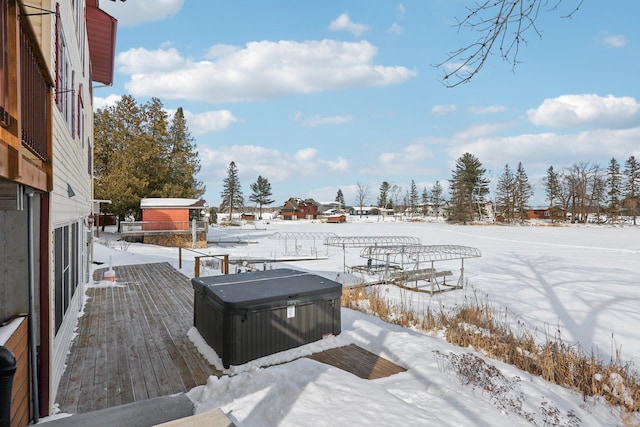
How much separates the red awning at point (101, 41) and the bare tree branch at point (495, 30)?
38.1 feet

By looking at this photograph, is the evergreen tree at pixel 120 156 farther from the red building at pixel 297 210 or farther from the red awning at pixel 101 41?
the red building at pixel 297 210

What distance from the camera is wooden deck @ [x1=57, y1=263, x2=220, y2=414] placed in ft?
13.4

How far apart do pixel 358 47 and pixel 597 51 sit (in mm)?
9396

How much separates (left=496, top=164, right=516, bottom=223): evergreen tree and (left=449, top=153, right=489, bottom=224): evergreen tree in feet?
7.39

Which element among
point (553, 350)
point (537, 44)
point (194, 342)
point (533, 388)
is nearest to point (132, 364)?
point (194, 342)

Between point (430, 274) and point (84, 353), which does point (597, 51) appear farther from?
point (84, 353)

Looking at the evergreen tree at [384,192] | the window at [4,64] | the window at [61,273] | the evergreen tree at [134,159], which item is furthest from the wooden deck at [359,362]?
the evergreen tree at [384,192]

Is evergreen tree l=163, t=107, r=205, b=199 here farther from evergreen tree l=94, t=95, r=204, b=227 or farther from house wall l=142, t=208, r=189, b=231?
house wall l=142, t=208, r=189, b=231

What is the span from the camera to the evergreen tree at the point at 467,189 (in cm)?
5788

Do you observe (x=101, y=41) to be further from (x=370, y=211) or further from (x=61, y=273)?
(x=370, y=211)

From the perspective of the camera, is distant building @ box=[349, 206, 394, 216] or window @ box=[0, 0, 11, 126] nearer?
window @ box=[0, 0, 11, 126]

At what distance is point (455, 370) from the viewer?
4.68 meters

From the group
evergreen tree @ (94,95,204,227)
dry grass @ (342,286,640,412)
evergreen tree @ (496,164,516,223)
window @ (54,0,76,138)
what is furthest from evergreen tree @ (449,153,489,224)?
window @ (54,0,76,138)

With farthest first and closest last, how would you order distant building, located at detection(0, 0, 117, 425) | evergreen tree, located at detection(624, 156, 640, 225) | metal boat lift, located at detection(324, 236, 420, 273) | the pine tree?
evergreen tree, located at detection(624, 156, 640, 225) < the pine tree < metal boat lift, located at detection(324, 236, 420, 273) < distant building, located at detection(0, 0, 117, 425)
